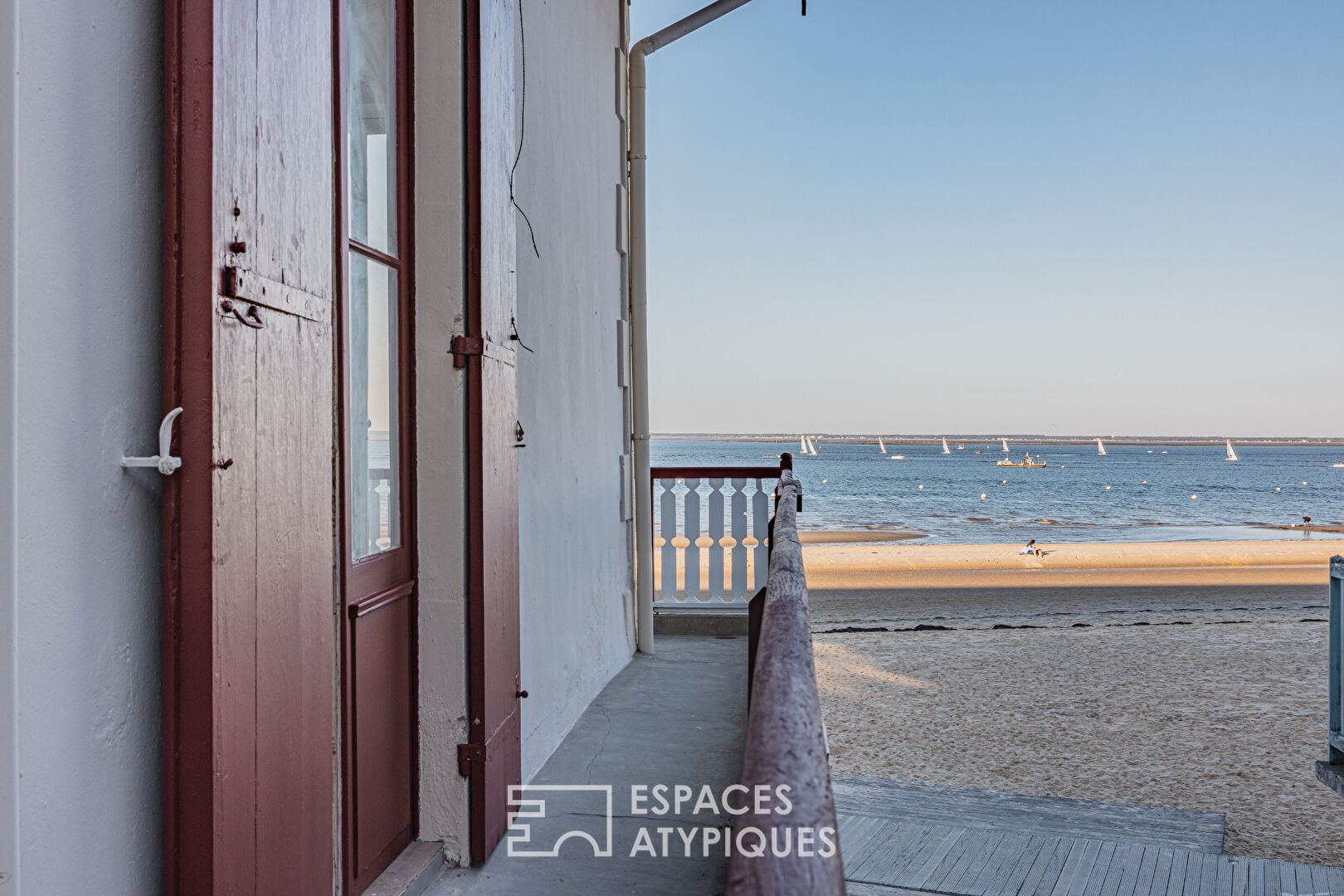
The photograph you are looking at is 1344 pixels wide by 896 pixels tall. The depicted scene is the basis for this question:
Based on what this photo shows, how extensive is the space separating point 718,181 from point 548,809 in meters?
27.5

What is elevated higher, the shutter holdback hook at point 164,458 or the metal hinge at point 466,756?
the shutter holdback hook at point 164,458

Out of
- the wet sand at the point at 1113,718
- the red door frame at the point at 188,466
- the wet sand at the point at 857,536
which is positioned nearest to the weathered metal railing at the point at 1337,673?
the wet sand at the point at 1113,718

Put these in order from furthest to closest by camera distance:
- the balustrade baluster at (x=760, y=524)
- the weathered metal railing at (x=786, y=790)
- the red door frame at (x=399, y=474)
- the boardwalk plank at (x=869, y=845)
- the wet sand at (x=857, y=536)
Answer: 1. the wet sand at (x=857, y=536)
2. the balustrade baluster at (x=760, y=524)
3. the boardwalk plank at (x=869, y=845)
4. the red door frame at (x=399, y=474)
5. the weathered metal railing at (x=786, y=790)

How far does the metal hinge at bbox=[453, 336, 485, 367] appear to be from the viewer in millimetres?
2377

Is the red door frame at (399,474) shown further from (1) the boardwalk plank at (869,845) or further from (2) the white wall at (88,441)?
(1) the boardwalk plank at (869,845)

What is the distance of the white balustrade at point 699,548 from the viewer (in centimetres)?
578

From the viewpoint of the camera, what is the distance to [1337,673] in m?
3.71

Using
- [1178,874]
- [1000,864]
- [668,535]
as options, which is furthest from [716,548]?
[1178,874]

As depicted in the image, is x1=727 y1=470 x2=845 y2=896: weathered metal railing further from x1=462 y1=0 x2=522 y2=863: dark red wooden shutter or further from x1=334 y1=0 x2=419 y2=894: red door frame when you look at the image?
x1=462 y1=0 x2=522 y2=863: dark red wooden shutter

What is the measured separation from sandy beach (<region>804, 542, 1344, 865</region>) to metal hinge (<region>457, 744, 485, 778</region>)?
2.78 metres

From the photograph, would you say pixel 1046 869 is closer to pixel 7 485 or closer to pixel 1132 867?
pixel 1132 867

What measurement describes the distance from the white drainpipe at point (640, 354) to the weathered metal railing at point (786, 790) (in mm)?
4141


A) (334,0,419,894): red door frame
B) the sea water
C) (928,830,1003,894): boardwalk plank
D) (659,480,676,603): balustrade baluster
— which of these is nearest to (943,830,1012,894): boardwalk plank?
(928,830,1003,894): boardwalk plank

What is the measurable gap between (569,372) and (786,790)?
3324 millimetres
